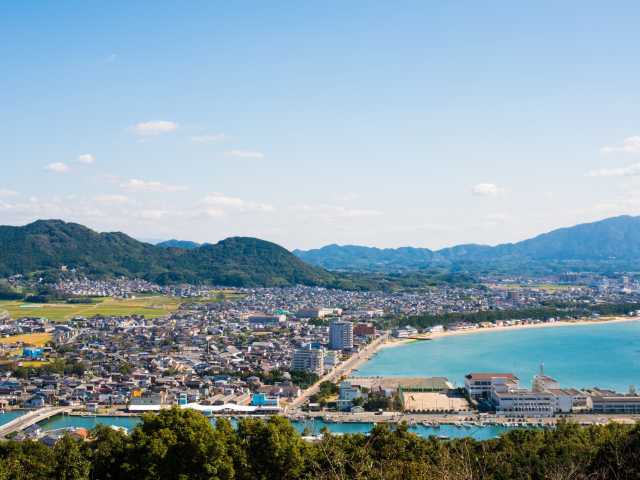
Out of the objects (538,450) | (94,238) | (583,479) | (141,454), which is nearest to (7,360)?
(141,454)

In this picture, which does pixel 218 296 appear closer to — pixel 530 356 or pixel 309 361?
pixel 309 361

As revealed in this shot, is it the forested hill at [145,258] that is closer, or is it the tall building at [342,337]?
the tall building at [342,337]

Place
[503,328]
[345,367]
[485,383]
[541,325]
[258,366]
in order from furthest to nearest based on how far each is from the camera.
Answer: [541,325], [503,328], [345,367], [258,366], [485,383]

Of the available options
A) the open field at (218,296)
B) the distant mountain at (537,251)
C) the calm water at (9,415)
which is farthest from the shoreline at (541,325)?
the distant mountain at (537,251)

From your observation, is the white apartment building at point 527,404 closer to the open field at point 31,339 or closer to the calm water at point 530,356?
the calm water at point 530,356

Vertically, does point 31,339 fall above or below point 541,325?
above

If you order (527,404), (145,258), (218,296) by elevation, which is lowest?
(527,404)

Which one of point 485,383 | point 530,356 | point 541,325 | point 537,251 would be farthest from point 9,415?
point 537,251
